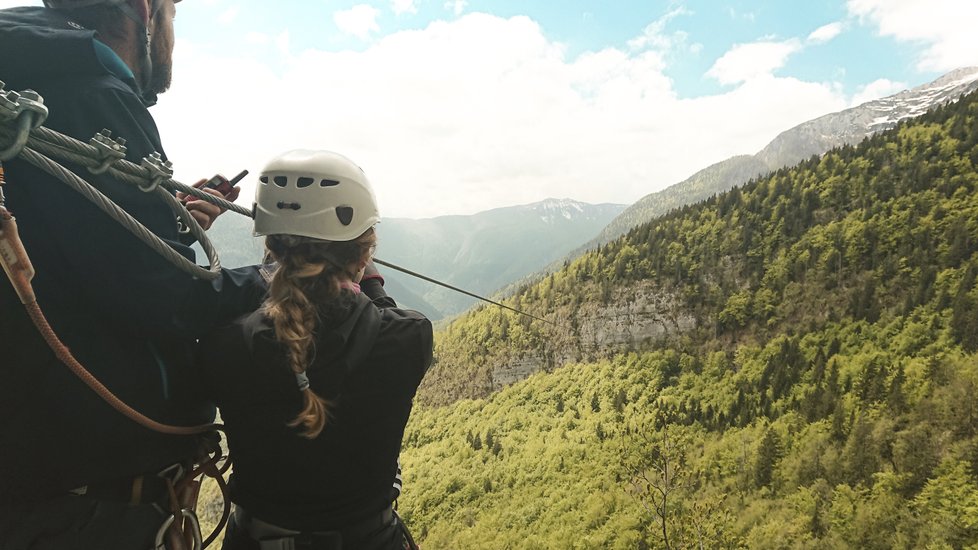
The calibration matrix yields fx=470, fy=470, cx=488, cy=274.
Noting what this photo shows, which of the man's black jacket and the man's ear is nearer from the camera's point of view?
the man's black jacket

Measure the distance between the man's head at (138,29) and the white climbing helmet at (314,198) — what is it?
578 millimetres

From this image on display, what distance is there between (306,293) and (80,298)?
2.22 feet

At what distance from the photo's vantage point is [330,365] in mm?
1797

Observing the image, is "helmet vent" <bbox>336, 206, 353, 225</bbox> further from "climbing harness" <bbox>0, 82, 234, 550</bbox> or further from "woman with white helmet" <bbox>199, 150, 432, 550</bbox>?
"climbing harness" <bbox>0, 82, 234, 550</bbox>

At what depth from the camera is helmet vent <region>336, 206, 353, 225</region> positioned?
215cm


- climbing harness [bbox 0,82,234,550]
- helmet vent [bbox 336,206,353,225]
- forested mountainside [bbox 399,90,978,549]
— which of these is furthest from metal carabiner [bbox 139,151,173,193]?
forested mountainside [bbox 399,90,978,549]

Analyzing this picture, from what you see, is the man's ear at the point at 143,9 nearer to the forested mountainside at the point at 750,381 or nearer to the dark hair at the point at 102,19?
the dark hair at the point at 102,19

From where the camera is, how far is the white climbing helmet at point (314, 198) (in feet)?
6.88

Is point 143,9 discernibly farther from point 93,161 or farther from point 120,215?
point 120,215

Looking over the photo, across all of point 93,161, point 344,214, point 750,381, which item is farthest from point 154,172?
point 750,381

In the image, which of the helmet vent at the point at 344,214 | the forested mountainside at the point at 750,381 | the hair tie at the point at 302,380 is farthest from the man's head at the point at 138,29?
the forested mountainside at the point at 750,381

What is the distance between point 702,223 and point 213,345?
6353cm

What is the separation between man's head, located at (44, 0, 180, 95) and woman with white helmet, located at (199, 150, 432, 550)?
0.68 metres

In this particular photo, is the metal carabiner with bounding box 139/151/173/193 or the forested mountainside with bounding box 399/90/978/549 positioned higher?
the metal carabiner with bounding box 139/151/173/193
